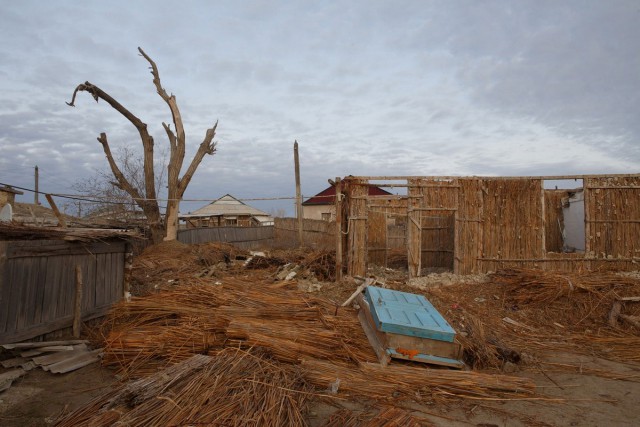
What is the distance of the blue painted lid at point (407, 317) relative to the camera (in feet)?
18.9

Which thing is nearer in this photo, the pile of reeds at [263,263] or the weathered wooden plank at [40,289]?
the weathered wooden plank at [40,289]

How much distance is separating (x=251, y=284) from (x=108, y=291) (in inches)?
108

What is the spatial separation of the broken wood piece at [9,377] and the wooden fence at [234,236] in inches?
448

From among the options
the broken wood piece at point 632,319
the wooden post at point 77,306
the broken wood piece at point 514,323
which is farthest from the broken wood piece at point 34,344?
the broken wood piece at point 632,319

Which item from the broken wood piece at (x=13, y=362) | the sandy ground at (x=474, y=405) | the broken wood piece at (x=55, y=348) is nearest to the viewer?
the sandy ground at (x=474, y=405)

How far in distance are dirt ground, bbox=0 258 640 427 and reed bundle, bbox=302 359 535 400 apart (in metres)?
0.14

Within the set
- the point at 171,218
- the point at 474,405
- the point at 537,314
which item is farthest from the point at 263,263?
the point at 474,405

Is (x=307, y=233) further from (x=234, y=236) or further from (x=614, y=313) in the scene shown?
(x=614, y=313)

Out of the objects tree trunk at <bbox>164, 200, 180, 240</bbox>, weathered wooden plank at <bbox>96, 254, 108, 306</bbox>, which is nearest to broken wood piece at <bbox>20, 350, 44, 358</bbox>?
weathered wooden plank at <bbox>96, 254, 108, 306</bbox>

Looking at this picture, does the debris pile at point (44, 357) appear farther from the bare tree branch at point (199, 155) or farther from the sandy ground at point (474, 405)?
the bare tree branch at point (199, 155)

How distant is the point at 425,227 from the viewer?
13.4 m

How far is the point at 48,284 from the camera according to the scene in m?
6.36

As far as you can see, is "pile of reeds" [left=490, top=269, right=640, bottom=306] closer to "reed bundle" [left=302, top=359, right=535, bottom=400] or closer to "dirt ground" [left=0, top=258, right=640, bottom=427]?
"dirt ground" [left=0, top=258, right=640, bottom=427]

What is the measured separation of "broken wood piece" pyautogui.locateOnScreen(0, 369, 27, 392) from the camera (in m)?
5.01
